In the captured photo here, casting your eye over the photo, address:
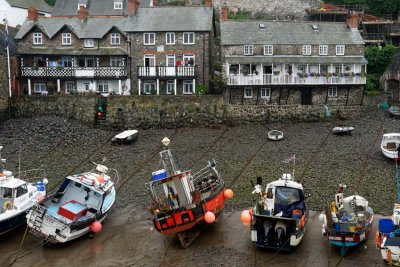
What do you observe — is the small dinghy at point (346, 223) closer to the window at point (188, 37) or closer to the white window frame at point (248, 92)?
the white window frame at point (248, 92)

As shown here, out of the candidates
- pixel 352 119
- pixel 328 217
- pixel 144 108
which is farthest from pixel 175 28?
pixel 328 217

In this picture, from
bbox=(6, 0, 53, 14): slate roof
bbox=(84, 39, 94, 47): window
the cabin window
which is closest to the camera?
the cabin window

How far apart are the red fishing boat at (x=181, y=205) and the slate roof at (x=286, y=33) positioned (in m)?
21.4

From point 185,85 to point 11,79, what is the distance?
14199 millimetres

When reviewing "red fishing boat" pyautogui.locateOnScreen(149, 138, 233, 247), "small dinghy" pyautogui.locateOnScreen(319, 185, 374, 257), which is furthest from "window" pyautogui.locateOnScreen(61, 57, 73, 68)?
"small dinghy" pyautogui.locateOnScreen(319, 185, 374, 257)

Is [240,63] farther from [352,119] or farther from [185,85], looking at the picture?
[352,119]

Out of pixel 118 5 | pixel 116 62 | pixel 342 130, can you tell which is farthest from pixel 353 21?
pixel 118 5

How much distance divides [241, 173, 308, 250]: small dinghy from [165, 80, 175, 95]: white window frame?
22.9m

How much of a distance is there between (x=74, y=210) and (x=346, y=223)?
37.2 ft

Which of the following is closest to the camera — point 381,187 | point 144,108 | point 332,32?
point 381,187

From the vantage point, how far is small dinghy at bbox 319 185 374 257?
2036 centimetres

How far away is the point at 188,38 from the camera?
43812mm

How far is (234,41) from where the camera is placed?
42812mm

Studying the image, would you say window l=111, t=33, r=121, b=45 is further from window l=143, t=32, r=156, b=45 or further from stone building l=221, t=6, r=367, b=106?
stone building l=221, t=6, r=367, b=106
